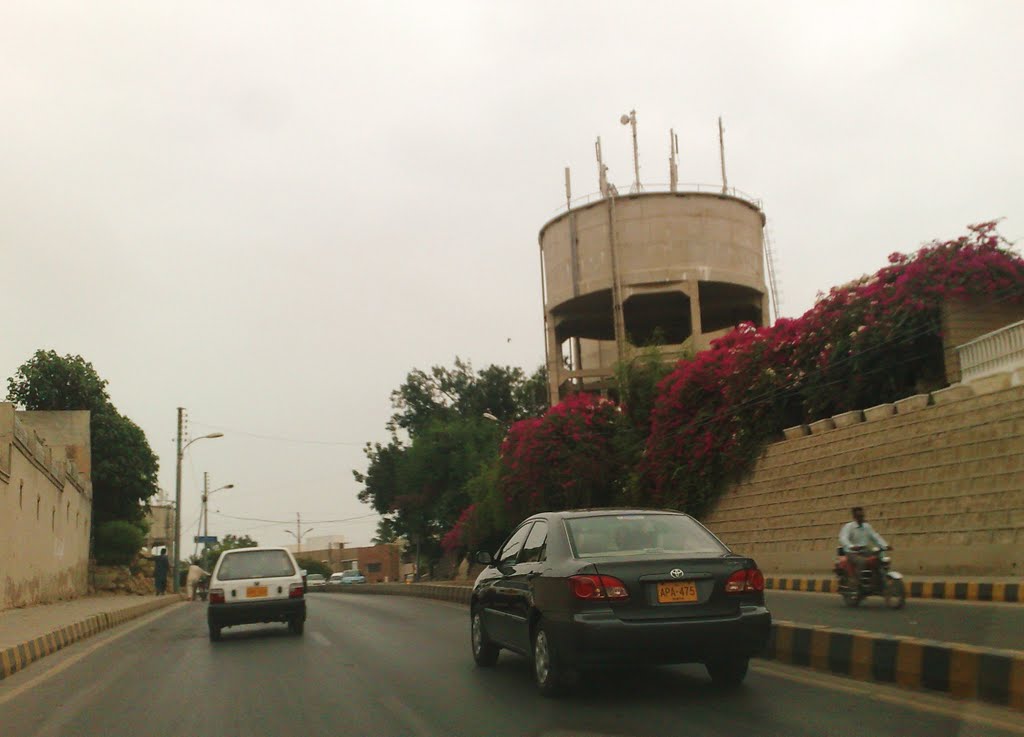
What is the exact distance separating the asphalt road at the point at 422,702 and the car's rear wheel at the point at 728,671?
4.6 inches

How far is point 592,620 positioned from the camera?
729 cm

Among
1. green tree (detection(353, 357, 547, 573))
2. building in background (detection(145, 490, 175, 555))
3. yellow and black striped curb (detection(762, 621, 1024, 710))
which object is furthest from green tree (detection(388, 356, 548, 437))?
yellow and black striped curb (detection(762, 621, 1024, 710))

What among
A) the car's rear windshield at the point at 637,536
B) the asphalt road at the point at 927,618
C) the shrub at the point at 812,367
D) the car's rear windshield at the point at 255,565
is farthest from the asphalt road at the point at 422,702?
the shrub at the point at 812,367

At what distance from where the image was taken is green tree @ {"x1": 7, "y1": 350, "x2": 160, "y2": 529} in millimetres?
44750

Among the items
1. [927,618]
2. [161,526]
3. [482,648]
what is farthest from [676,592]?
[161,526]

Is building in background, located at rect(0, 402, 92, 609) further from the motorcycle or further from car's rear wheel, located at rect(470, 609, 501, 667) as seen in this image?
the motorcycle

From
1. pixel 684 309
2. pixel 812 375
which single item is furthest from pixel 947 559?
pixel 684 309

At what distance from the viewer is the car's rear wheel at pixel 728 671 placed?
26.4 ft

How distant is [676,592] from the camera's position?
7418mm

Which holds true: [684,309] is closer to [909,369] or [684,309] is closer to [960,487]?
[909,369]

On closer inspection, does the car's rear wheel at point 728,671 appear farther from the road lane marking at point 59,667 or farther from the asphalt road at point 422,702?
the road lane marking at point 59,667

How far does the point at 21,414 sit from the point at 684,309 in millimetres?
27689

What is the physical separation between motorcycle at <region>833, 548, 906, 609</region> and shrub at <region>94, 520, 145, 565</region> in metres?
36.0

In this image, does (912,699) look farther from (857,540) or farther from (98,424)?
(98,424)
